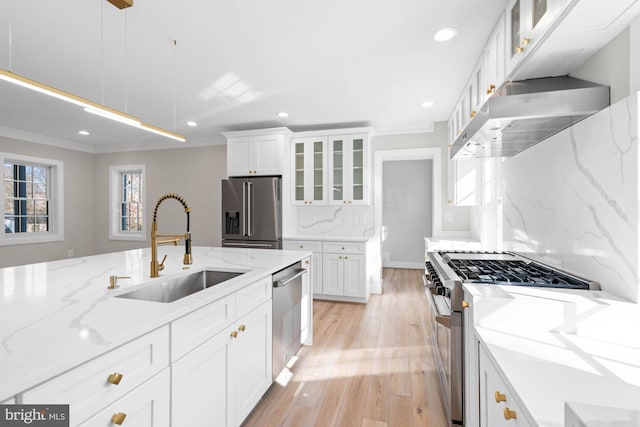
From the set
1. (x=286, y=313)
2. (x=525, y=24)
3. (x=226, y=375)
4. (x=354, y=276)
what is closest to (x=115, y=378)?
(x=226, y=375)

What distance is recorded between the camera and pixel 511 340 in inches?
44.6

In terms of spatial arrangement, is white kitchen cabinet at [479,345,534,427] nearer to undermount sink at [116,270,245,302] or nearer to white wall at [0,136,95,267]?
undermount sink at [116,270,245,302]

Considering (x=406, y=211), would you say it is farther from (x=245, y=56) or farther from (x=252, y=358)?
(x=252, y=358)

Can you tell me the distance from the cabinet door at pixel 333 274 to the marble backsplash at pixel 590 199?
2.42m

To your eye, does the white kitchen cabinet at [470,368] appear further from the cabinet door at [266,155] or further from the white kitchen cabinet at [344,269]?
the cabinet door at [266,155]

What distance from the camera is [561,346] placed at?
1073mm

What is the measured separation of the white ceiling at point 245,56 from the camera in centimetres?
196

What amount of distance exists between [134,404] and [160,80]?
3.01 meters

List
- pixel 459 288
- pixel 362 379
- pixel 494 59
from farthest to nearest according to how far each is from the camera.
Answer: pixel 362 379 → pixel 494 59 → pixel 459 288

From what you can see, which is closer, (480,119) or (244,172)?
(480,119)

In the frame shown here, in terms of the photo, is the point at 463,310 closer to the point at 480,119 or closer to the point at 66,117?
the point at 480,119

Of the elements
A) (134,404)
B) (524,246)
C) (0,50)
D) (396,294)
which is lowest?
(396,294)

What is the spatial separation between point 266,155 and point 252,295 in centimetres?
307

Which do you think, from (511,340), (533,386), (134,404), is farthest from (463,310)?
(134,404)
